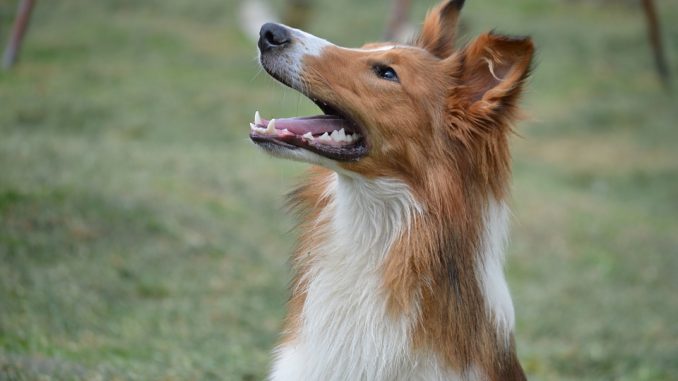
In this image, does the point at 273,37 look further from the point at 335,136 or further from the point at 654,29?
the point at 654,29

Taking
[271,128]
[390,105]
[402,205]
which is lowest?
[402,205]

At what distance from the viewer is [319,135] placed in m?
4.07

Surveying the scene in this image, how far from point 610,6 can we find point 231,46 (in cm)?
1158

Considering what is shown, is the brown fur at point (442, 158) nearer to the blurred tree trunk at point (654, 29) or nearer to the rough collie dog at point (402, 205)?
the rough collie dog at point (402, 205)

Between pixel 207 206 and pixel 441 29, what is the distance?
5.51 metres

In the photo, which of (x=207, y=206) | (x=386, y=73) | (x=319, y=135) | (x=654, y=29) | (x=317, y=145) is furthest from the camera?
(x=654, y=29)

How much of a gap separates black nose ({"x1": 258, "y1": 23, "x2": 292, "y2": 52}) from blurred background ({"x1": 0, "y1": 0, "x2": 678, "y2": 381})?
0.15m

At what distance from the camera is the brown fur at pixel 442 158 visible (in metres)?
4.00

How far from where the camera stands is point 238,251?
886 cm

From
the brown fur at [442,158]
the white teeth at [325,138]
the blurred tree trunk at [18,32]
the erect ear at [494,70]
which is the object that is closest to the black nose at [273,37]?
→ the brown fur at [442,158]

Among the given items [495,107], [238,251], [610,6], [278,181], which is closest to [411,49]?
[495,107]

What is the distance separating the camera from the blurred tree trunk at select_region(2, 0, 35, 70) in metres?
13.0

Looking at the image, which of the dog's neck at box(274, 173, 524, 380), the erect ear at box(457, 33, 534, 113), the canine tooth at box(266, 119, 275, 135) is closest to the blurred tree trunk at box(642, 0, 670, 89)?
the erect ear at box(457, 33, 534, 113)

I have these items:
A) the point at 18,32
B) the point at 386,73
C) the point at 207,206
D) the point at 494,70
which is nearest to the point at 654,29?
the point at 207,206
